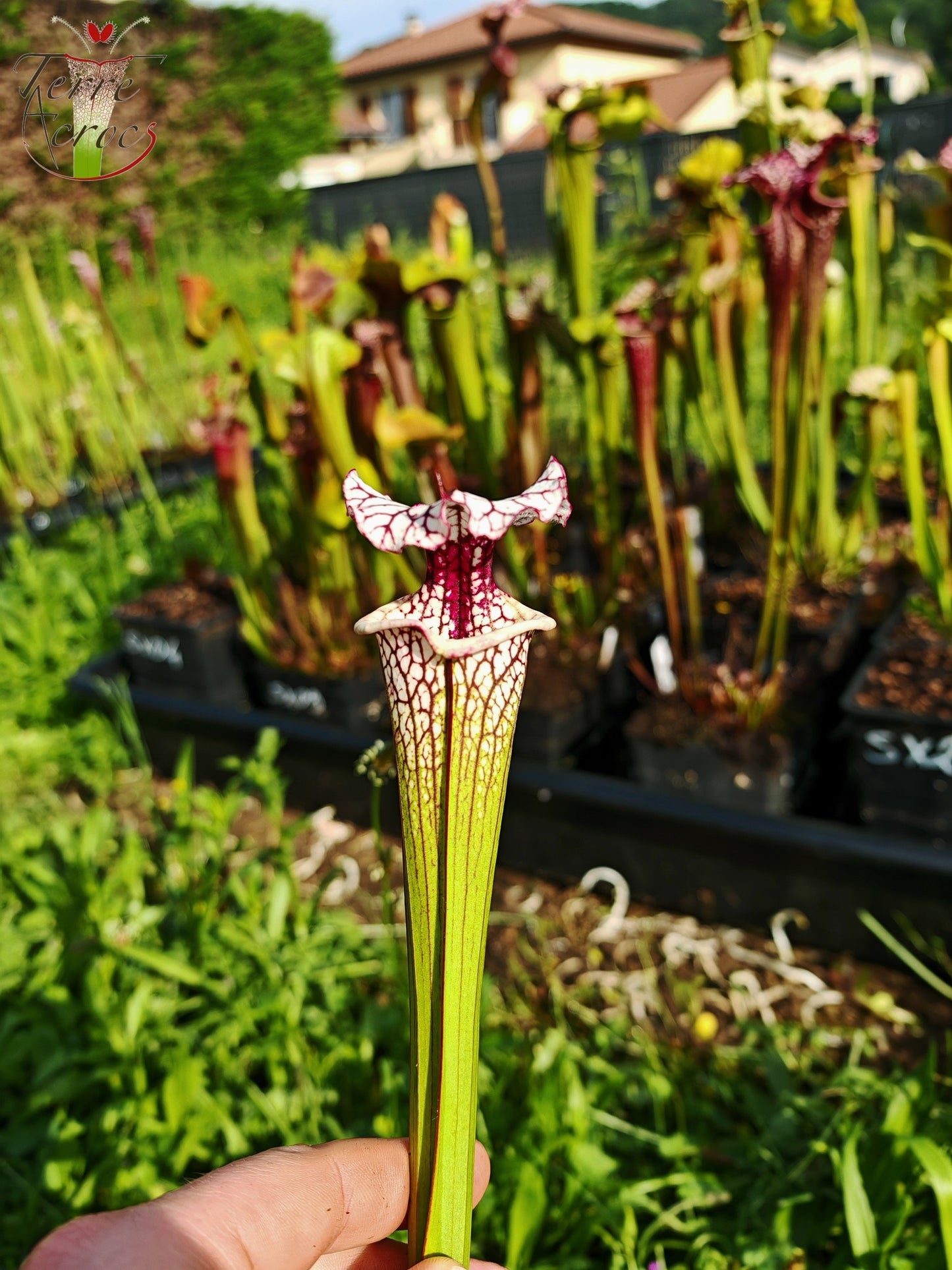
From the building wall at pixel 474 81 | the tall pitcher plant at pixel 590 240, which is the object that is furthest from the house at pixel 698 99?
the tall pitcher plant at pixel 590 240

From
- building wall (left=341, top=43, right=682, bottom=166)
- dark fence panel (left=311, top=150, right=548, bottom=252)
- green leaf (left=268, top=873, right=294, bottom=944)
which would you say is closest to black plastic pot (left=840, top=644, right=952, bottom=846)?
green leaf (left=268, top=873, right=294, bottom=944)

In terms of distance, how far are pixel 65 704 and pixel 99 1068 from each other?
1.67m

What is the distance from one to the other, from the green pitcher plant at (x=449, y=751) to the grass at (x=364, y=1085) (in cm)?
61

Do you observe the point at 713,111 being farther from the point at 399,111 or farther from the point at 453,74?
the point at 399,111

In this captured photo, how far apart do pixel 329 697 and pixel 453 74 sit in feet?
106

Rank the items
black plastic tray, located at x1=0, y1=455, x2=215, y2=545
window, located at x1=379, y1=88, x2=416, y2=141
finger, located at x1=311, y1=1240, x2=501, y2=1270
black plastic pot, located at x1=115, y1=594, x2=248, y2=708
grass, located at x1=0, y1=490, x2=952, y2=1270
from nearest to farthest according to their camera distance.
A: finger, located at x1=311, y1=1240, x2=501, y2=1270, grass, located at x1=0, y1=490, x2=952, y2=1270, black plastic pot, located at x1=115, y1=594, x2=248, y2=708, black plastic tray, located at x1=0, y1=455, x2=215, y2=545, window, located at x1=379, y1=88, x2=416, y2=141

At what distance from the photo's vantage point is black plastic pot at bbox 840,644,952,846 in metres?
1.65

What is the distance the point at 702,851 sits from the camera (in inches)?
72.8

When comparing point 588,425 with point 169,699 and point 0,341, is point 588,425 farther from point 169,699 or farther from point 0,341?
point 0,341

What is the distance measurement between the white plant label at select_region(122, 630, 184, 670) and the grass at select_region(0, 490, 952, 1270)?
54cm

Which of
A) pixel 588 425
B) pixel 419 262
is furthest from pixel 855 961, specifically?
pixel 419 262

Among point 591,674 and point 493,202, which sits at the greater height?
point 493,202

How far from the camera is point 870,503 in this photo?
2320mm

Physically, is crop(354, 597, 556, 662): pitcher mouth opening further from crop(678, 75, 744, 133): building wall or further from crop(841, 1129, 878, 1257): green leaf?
crop(678, 75, 744, 133): building wall
